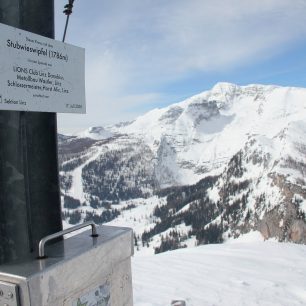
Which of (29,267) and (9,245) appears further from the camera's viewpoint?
(9,245)

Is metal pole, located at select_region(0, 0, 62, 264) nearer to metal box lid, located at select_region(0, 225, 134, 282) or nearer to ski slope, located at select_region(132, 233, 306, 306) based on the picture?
metal box lid, located at select_region(0, 225, 134, 282)

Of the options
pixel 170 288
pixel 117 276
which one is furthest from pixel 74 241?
pixel 170 288

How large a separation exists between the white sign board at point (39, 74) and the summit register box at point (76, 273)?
1.02 m

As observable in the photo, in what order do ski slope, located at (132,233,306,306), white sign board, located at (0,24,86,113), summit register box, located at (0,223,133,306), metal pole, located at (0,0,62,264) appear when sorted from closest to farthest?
summit register box, located at (0,223,133,306)
white sign board, located at (0,24,86,113)
metal pole, located at (0,0,62,264)
ski slope, located at (132,233,306,306)

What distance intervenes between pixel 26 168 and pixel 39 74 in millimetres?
740

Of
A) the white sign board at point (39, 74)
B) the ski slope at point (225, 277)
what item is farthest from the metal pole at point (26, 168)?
the ski slope at point (225, 277)

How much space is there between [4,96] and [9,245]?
115 cm

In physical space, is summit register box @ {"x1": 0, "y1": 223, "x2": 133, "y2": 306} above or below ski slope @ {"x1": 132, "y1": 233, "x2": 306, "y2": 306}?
above

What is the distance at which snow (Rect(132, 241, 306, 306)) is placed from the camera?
8638mm

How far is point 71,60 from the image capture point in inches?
138

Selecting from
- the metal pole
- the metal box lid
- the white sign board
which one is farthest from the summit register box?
the white sign board

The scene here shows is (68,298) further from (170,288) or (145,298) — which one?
(170,288)

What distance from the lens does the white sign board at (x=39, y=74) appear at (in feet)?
9.62

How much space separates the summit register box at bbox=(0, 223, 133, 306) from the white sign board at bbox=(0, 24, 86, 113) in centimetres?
102
